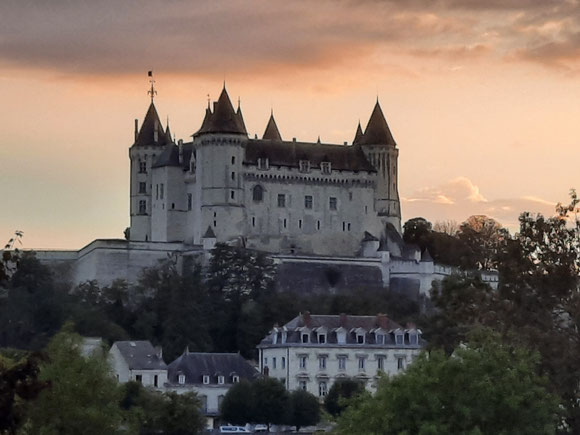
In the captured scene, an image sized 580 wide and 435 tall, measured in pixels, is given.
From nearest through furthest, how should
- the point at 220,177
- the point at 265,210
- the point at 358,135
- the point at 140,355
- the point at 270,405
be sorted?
the point at 270,405
the point at 140,355
the point at 220,177
the point at 265,210
the point at 358,135

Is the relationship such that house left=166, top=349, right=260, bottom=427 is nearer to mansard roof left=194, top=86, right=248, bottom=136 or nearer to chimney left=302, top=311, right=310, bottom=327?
chimney left=302, top=311, right=310, bottom=327

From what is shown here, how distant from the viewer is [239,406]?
97.2 meters

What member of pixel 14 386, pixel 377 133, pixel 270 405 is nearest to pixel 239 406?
pixel 270 405

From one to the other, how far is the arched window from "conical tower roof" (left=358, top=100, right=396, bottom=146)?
30.3 ft

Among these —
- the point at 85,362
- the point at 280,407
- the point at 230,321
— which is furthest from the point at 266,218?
the point at 85,362

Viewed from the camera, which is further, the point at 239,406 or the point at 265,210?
the point at 265,210

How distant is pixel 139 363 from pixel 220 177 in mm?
26143

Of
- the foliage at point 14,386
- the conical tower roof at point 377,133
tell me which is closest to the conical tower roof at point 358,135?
the conical tower roof at point 377,133

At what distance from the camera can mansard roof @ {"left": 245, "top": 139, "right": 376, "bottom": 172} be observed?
439ft

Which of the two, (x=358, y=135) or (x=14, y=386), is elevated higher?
(x=358, y=135)

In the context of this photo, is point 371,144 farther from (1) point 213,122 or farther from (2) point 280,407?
(2) point 280,407

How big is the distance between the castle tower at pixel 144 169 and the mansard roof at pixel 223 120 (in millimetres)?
3893

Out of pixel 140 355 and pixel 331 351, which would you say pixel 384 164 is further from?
pixel 140 355

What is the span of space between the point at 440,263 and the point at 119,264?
2189 cm
